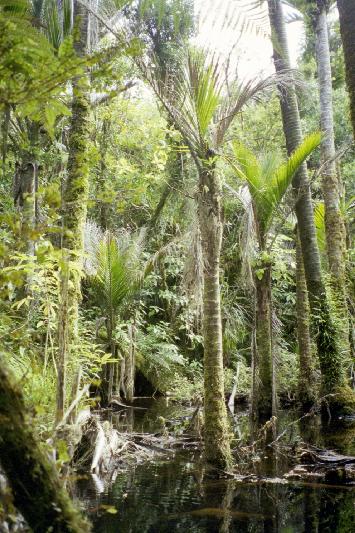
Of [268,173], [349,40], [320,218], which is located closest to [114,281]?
[268,173]

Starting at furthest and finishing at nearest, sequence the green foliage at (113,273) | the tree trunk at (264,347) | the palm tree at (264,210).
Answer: the green foliage at (113,273)
the tree trunk at (264,347)
the palm tree at (264,210)

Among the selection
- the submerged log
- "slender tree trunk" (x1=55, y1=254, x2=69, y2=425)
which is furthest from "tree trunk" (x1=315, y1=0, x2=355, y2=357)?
"slender tree trunk" (x1=55, y1=254, x2=69, y2=425)

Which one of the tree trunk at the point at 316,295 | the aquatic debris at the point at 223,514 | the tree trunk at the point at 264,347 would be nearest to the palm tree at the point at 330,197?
the tree trunk at the point at 316,295

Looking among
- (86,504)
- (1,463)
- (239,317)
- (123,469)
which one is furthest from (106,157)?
(1,463)

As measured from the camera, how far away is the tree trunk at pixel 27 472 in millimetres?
1752

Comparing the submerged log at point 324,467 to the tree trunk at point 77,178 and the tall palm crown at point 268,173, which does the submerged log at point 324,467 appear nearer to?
the tree trunk at point 77,178

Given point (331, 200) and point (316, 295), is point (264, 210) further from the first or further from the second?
point (331, 200)

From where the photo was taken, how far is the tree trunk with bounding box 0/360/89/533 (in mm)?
1752

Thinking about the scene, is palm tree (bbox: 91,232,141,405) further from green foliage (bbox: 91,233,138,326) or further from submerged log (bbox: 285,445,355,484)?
submerged log (bbox: 285,445,355,484)

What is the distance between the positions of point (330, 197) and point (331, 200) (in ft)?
0.25

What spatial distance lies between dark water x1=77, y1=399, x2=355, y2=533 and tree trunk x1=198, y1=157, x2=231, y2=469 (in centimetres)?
38

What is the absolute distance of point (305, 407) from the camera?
956 cm

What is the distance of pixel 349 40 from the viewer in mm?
4449

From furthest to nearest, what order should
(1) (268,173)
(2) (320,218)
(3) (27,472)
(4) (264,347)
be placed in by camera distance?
(2) (320,218) < (4) (264,347) < (1) (268,173) < (3) (27,472)
